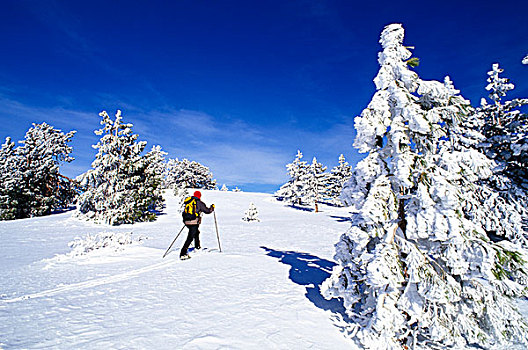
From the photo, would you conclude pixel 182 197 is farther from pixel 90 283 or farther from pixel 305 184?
pixel 90 283

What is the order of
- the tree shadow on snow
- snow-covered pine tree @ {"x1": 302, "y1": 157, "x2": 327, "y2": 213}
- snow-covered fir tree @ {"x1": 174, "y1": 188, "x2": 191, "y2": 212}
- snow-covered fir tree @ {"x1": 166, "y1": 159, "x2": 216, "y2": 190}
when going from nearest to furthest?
the tree shadow on snow, snow-covered fir tree @ {"x1": 174, "y1": 188, "x2": 191, "y2": 212}, snow-covered pine tree @ {"x1": 302, "y1": 157, "x2": 327, "y2": 213}, snow-covered fir tree @ {"x1": 166, "y1": 159, "x2": 216, "y2": 190}

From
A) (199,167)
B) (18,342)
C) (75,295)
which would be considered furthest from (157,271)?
(199,167)

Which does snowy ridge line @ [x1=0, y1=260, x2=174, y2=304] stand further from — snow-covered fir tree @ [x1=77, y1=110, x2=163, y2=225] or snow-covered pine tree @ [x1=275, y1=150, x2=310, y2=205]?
snow-covered pine tree @ [x1=275, y1=150, x2=310, y2=205]

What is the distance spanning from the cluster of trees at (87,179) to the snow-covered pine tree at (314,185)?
79.2ft

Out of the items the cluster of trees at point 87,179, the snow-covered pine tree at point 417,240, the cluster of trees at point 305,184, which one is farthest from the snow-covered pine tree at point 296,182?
the snow-covered pine tree at point 417,240

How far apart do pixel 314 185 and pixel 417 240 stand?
4204 centimetres

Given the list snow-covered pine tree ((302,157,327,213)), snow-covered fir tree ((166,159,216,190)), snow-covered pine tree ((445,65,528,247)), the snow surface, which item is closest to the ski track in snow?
the snow surface

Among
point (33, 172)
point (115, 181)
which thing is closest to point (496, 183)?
point (115, 181)

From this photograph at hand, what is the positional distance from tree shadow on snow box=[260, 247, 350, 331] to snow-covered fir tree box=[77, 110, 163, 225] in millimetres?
18689

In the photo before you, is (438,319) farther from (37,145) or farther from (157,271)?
(37,145)

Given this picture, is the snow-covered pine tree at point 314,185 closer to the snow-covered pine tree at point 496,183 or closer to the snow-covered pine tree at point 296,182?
the snow-covered pine tree at point 296,182

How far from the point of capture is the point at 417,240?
4.87m

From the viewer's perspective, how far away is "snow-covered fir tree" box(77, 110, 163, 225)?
83.2 feet

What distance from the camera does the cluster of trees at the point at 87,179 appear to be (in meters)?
25.6
